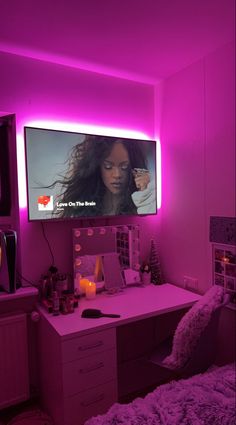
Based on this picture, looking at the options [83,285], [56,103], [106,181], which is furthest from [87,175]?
[83,285]

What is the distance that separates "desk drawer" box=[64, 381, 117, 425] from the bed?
430 millimetres

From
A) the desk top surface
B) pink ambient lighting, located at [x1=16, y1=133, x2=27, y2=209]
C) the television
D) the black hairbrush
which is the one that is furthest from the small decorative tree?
pink ambient lighting, located at [x1=16, y1=133, x2=27, y2=209]

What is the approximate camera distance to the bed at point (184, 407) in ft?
4.06

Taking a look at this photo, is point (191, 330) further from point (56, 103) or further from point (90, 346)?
point (56, 103)

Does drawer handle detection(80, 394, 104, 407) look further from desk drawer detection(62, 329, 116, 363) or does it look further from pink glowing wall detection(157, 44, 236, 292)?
pink glowing wall detection(157, 44, 236, 292)

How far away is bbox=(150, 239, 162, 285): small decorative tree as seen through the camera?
2.57 m

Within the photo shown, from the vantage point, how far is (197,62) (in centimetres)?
225

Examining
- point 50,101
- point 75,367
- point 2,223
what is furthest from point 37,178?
point 75,367

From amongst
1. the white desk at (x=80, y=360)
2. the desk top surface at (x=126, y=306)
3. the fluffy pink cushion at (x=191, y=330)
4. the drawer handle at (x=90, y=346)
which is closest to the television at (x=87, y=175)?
the desk top surface at (x=126, y=306)

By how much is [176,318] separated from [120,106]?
71.3 inches

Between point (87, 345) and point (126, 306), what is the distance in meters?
0.42

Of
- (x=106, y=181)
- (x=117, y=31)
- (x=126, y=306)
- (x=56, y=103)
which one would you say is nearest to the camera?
(x=117, y=31)

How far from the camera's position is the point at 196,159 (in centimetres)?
231

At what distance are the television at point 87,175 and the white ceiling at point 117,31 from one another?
0.54 m
